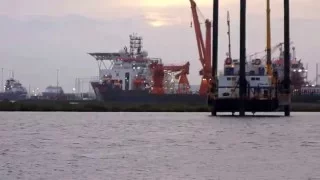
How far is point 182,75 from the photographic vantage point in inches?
6491

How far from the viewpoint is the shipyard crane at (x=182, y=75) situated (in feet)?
532

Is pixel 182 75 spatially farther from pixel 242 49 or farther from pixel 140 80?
pixel 242 49

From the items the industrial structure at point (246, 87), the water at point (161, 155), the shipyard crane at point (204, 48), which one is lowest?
the water at point (161, 155)

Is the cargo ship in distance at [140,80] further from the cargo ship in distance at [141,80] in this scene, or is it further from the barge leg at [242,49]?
the barge leg at [242,49]

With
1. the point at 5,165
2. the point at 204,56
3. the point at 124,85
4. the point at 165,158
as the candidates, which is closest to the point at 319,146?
the point at 165,158

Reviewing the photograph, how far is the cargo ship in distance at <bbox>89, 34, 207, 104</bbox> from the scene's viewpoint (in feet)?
522

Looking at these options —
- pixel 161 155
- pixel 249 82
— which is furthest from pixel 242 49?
pixel 161 155

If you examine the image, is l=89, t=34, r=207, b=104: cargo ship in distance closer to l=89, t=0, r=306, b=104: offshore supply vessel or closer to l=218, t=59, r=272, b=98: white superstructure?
l=89, t=0, r=306, b=104: offshore supply vessel

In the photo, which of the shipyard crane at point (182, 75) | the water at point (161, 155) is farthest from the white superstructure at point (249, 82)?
the shipyard crane at point (182, 75)

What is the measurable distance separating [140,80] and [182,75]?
7.88m

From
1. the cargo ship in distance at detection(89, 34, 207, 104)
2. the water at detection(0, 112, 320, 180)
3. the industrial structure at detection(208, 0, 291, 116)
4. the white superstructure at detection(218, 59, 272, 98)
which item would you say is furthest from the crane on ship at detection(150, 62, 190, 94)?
the water at detection(0, 112, 320, 180)

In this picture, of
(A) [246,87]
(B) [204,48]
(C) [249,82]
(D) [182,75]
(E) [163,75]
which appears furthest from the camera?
(D) [182,75]

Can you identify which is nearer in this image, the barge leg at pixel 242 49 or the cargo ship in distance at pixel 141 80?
the barge leg at pixel 242 49

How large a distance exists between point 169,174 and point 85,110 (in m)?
98.4
